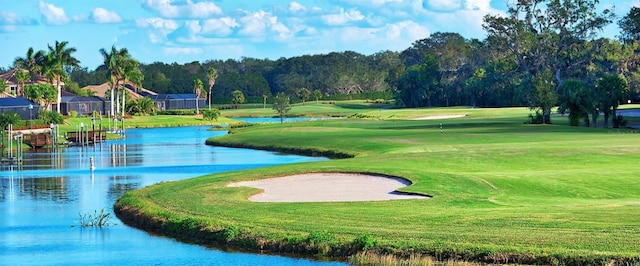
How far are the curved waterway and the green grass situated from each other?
1589mm

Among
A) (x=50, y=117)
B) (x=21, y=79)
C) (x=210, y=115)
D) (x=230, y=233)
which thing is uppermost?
(x=21, y=79)

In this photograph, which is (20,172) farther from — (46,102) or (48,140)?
(46,102)

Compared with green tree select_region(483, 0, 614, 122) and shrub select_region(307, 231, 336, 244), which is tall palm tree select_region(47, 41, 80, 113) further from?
shrub select_region(307, 231, 336, 244)

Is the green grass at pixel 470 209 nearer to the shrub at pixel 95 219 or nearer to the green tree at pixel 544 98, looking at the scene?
the shrub at pixel 95 219

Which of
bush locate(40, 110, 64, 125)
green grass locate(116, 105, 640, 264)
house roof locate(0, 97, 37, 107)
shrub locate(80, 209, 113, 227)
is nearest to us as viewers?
green grass locate(116, 105, 640, 264)

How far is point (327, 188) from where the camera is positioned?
45.1m

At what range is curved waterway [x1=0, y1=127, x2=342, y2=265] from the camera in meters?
31.9

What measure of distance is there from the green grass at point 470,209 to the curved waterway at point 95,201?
62.6 inches

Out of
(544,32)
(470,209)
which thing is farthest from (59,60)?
(470,209)

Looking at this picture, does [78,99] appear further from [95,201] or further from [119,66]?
[95,201]

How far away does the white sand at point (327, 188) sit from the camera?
4150cm

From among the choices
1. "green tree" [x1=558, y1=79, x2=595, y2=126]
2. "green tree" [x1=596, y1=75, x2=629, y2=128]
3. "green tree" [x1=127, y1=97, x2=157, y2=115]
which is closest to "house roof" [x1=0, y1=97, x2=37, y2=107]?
"green tree" [x1=127, y1=97, x2=157, y2=115]

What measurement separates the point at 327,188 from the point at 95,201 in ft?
34.2

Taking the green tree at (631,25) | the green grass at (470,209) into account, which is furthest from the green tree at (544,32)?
the green grass at (470,209)
